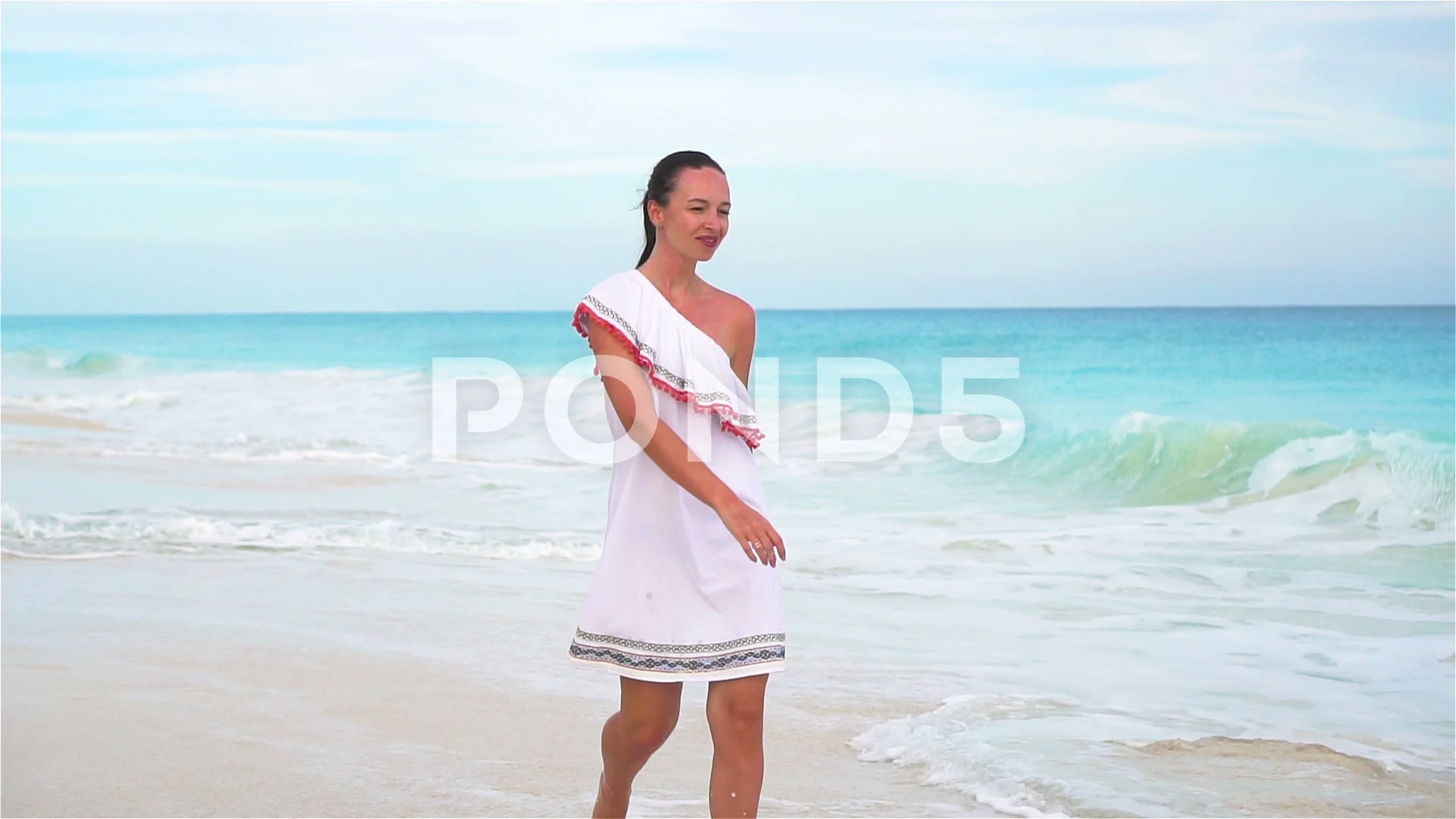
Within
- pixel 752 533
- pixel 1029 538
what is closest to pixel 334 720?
pixel 752 533

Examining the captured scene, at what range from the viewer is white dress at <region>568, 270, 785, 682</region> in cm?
314

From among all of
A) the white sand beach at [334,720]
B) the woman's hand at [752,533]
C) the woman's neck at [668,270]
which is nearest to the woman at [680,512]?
the woman's neck at [668,270]

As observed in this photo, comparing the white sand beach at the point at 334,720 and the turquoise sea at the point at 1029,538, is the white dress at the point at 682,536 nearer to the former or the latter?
the white sand beach at the point at 334,720

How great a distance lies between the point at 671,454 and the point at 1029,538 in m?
6.66

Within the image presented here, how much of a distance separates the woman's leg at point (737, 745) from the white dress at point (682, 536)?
36mm

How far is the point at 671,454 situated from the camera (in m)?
3.03

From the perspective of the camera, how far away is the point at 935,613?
6.88 metres

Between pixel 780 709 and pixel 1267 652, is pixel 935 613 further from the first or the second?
pixel 780 709

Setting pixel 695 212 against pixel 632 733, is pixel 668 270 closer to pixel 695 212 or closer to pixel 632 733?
pixel 695 212

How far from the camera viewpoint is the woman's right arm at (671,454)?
289cm

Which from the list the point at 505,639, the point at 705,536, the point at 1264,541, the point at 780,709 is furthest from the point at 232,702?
the point at 1264,541

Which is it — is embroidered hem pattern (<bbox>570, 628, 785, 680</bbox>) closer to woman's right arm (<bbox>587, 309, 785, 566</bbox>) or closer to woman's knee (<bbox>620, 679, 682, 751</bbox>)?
woman's knee (<bbox>620, 679, 682, 751</bbox>)

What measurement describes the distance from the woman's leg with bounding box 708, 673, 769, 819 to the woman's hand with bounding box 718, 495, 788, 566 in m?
0.35

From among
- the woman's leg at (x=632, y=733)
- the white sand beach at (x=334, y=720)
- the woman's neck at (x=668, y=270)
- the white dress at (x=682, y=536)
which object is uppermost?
the woman's neck at (x=668, y=270)
